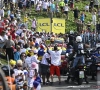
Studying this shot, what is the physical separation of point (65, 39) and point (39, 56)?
376 inches

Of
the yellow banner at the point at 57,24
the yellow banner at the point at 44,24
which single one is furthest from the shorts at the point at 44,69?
the yellow banner at the point at 57,24

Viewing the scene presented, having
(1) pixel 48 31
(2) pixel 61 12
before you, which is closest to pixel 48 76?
(1) pixel 48 31

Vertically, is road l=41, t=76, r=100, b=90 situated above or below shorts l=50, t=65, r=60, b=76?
below

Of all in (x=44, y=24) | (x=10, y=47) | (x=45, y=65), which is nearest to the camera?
(x=45, y=65)

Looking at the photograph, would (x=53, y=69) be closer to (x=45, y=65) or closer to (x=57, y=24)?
(x=45, y=65)

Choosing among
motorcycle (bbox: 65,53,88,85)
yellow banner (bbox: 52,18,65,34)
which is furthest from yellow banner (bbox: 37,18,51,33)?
motorcycle (bbox: 65,53,88,85)

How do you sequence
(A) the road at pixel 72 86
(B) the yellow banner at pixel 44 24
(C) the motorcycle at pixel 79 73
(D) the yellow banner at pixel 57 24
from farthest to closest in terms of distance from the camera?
(D) the yellow banner at pixel 57 24 < (B) the yellow banner at pixel 44 24 < (C) the motorcycle at pixel 79 73 < (A) the road at pixel 72 86

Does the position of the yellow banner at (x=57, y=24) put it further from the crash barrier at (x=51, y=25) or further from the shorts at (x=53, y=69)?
the shorts at (x=53, y=69)

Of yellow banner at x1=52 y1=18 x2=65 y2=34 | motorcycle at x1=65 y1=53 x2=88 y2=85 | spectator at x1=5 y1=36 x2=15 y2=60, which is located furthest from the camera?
yellow banner at x1=52 y1=18 x2=65 y2=34

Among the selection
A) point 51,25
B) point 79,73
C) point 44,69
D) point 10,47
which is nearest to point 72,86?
point 79,73

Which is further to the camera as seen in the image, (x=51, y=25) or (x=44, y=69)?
(x=51, y=25)

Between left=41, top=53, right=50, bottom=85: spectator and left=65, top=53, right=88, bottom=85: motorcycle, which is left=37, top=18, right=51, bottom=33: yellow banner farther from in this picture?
left=65, top=53, right=88, bottom=85: motorcycle

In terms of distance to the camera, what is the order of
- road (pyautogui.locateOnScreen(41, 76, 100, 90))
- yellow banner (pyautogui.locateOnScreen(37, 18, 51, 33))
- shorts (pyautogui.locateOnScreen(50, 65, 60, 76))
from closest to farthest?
road (pyautogui.locateOnScreen(41, 76, 100, 90))
shorts (pyautogui.locateOnScreen(50, 65, 60, 76))
yellow banner (pyautogui.locateOnScreen(37, 18, 51, 33))

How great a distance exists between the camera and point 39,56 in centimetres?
1633
